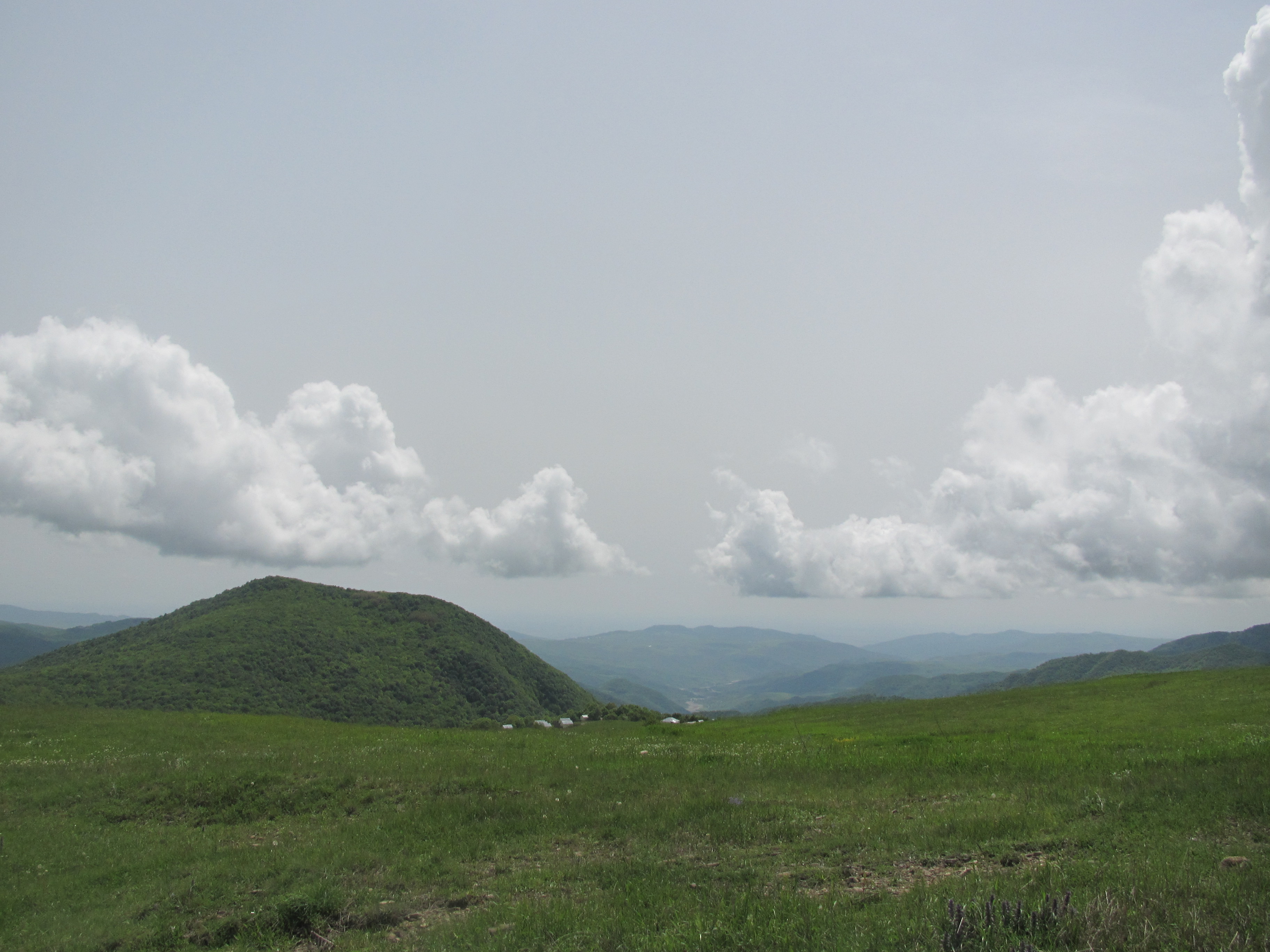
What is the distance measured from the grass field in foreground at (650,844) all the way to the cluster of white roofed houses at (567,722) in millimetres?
26171

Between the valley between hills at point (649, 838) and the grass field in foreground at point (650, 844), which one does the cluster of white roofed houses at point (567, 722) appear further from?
the grass field in foreground at point (650, 844)

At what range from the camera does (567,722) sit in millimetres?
61500

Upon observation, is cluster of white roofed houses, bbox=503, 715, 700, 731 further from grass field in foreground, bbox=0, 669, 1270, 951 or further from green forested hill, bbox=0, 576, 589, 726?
green forested hill, bbox=0, 576, 589, 726

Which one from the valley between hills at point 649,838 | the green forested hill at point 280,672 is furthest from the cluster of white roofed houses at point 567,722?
the green forested hill at point 280,672

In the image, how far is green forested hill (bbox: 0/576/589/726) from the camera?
130m

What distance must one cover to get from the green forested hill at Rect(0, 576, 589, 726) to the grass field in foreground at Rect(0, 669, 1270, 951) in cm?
12171

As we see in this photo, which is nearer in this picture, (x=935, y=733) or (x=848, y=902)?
(x=848, y=902)

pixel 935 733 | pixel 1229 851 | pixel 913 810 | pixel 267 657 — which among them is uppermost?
pixel 1229 851

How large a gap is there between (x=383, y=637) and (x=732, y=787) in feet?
638

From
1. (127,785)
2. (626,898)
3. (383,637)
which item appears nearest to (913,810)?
(626,898)

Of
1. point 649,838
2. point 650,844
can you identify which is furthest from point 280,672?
point 650,844

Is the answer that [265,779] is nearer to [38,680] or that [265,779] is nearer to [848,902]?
[848,902]

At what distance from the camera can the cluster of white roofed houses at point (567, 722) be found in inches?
2081

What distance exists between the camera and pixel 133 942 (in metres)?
11.2
